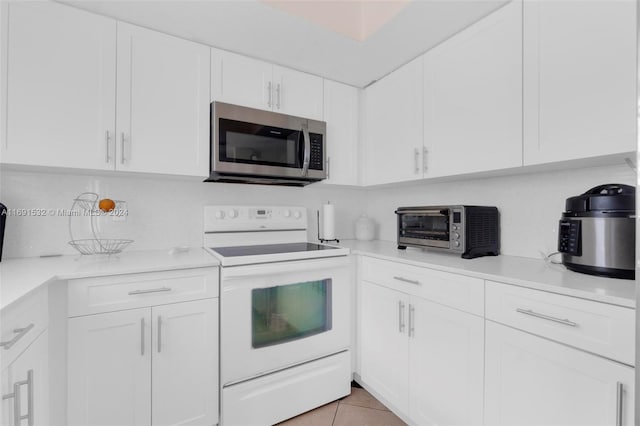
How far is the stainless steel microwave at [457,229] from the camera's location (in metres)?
1.61

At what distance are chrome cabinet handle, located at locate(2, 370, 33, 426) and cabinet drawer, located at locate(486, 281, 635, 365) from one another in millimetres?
1646

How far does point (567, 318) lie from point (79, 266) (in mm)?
1949

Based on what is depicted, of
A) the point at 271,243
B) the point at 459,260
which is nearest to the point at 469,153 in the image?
the point at 459,260

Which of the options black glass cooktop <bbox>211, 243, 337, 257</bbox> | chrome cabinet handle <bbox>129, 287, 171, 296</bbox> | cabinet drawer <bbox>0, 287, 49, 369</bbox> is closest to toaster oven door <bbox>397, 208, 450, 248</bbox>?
black glass cooktop <bbox>211, 243, 337, 257</bbox>

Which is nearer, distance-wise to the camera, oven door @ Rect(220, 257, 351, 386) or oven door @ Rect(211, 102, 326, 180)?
oven door @ Rect(220, 257, 351, 386)

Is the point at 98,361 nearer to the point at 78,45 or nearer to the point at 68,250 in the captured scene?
the point at 68,250

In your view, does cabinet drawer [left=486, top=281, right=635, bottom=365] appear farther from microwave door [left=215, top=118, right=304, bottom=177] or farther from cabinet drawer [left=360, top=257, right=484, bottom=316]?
microwave door [left=215, top=118, right=304, bottom=177]

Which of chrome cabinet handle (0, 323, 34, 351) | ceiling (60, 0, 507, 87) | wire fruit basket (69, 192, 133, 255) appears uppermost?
Answer: ceiling (60, 0, 507, 87)

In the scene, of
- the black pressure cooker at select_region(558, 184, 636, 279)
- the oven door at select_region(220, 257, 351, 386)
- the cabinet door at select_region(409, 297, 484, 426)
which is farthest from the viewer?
the oven door at select_region(220, 257, 351, 386)

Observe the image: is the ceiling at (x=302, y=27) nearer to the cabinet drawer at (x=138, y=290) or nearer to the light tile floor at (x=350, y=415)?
the cabinet drawer at (x=138, y=290)

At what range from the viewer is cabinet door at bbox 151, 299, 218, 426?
1403mm

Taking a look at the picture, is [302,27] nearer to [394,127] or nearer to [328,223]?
[394,127]

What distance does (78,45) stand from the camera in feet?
4.85

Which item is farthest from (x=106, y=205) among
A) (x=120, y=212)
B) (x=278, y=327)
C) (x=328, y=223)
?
(x=328, y=223)
